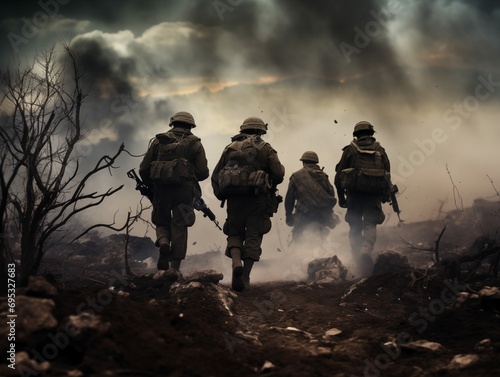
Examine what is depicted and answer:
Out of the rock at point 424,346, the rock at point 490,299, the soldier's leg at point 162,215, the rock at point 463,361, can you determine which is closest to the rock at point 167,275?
the soldier's leg at point 162,215

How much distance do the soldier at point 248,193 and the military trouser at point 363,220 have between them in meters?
1.96

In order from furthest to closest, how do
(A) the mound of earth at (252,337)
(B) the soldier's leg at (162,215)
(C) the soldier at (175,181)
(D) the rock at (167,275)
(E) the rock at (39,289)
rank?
(B) the soldier's leg at (162,215) → (C) the soldier at (175,181) → (D) the rock at (167,275) → (E) the rock at (39,289) → (A) the mound of earth at (252,337)

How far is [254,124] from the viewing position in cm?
628

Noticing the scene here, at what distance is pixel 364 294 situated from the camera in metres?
5.09

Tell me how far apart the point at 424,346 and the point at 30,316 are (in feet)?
8.53

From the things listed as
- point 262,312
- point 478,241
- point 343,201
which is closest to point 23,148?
point 262,312

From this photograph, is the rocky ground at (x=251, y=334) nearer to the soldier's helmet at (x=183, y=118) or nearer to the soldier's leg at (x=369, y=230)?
the soldier's leg at (x=369, y=230)

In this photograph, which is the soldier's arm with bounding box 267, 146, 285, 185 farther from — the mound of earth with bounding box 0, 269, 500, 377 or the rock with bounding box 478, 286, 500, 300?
the rock with bounding box 478, 286, 500, 300

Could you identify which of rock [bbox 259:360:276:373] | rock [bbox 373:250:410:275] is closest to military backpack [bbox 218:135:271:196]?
rock [bbox 373:250:410:275]

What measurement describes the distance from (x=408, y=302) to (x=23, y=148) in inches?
165

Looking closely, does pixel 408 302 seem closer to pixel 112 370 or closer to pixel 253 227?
pixel 253 227

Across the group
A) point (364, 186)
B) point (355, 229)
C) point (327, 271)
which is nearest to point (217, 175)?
point (364, 186)

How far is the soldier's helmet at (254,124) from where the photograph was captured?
20.6 feet

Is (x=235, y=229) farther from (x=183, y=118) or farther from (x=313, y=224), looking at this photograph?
(x=313, y=224)
